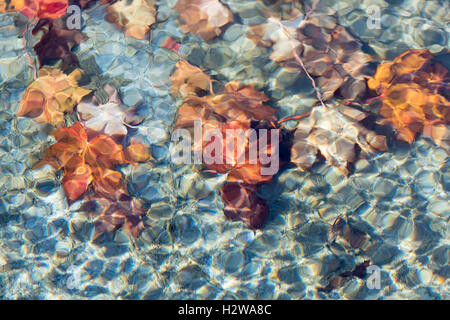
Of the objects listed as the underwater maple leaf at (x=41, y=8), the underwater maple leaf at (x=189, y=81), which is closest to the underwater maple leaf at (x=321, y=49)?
the underwater maple leaf at (x=189, y=81)

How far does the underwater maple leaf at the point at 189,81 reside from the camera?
276 centimetres

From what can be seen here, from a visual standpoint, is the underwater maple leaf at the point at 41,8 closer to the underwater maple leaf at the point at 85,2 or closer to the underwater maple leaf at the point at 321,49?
the underwater maple leaf at the point at 85,2

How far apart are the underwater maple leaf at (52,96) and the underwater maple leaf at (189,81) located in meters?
0.58

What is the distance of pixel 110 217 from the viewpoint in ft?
8.36

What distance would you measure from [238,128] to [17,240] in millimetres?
1484

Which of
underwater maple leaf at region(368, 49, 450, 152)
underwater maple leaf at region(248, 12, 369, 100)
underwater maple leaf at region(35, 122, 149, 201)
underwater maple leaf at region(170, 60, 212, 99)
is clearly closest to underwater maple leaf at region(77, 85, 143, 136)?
underwater maple leaf at region(35, 122, 149, 201)

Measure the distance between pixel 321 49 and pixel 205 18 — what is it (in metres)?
0.82

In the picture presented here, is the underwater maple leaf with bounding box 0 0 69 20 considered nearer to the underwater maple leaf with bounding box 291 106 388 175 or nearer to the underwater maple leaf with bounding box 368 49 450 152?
the underwater maple leaf with bounding box 291 106 388 175

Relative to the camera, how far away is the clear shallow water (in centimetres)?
245

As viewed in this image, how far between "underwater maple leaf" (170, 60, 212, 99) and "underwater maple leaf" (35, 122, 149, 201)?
470mm

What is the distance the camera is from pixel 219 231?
8.27 feet

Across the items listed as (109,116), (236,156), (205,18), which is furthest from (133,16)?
(236,156)

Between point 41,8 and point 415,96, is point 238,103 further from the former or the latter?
point 41,8
